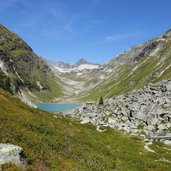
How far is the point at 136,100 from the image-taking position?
4158 inches

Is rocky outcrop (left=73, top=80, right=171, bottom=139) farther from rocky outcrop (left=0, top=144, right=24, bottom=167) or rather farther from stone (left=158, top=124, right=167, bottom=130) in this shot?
rocky outcrop (left=0, top=144, right=24, bottom=167)

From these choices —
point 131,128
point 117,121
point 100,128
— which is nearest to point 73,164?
point 100,128

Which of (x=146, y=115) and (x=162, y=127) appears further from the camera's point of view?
(x=146, y=115)

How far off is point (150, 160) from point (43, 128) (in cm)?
1496

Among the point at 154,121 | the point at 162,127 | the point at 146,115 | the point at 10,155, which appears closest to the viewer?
the point at 10,155

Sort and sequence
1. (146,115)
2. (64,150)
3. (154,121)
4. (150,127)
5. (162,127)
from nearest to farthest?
1. (64,150)
2. (162,127)
3. (150,127)
4. (154,121)
5. (146,115)

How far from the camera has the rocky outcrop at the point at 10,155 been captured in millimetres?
21761

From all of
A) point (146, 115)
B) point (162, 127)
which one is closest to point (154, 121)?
point (162, 127)

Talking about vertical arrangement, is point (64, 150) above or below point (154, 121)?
below

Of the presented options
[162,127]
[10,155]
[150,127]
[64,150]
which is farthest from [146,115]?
[10,155]

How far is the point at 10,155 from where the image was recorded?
22.2m

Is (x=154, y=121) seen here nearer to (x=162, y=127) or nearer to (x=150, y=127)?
(x=150, y=127)

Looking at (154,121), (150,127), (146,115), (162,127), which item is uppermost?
(146,115)

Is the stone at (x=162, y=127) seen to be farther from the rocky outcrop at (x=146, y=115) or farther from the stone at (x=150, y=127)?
the stone at (x=150, y=127)
